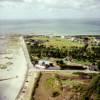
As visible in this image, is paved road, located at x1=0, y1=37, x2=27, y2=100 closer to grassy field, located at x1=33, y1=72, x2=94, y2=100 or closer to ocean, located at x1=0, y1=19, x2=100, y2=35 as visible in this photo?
grassy field, located at x1=33, y1=72, x2=94, y2=100

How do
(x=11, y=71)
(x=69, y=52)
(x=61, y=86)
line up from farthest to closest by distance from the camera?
(x=69, y=52), (x=11, y=71), (x=61, y=86)

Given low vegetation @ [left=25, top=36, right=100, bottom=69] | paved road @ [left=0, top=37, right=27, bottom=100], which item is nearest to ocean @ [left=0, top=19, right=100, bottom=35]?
low vegetation @ [left=25, top=36, right=100, bottom=69]

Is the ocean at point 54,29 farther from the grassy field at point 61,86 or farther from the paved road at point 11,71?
the grassy field at point 61,86

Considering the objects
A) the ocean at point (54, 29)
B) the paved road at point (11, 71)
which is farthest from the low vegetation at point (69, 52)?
the ocean at point (54, 29)

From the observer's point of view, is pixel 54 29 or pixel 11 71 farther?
pixel 54 29

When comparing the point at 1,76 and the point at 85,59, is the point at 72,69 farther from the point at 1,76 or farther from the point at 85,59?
the point at 1,76

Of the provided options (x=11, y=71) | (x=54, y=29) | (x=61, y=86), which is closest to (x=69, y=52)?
(x=11, y=71)

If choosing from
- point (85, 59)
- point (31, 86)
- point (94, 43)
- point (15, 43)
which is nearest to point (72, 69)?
point (85, 59)

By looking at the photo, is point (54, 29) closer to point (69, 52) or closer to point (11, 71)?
point (69, 52)

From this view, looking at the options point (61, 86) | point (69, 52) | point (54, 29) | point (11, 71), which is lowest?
point (54, 29)
